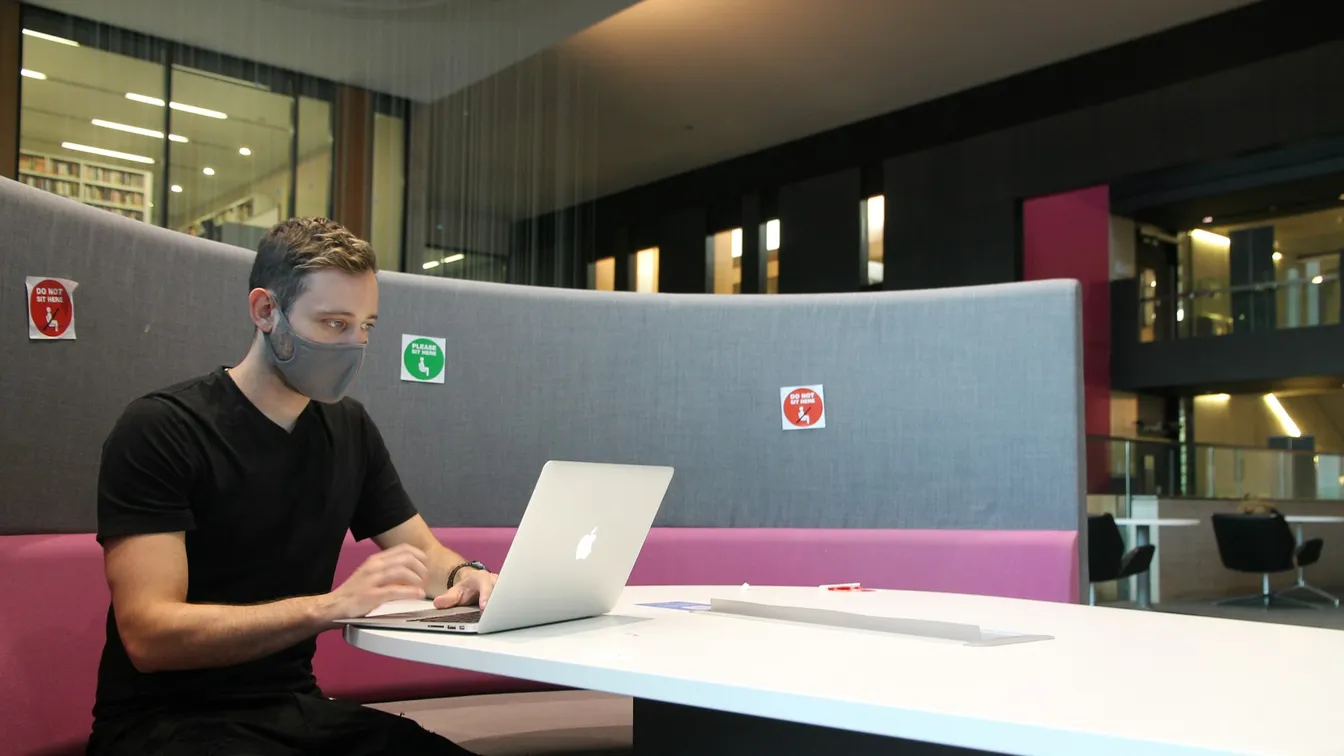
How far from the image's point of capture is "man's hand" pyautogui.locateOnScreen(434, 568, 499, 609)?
1.46 meters

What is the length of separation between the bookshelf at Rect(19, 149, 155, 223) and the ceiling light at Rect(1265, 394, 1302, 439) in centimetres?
994

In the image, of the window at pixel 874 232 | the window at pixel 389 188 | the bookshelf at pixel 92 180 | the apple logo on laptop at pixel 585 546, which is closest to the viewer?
the apple logo on laptop at pixel 585 546

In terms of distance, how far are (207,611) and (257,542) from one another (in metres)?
0.21

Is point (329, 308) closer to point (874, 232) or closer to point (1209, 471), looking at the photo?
point (874, 232)

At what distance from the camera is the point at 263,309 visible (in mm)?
1483

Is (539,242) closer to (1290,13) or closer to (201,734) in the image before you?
(1290,13)

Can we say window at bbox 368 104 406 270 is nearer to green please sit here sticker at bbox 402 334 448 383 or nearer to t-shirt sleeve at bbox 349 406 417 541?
green please sit here sticker at bbox 402 334 448 383

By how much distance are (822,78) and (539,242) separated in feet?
8.94

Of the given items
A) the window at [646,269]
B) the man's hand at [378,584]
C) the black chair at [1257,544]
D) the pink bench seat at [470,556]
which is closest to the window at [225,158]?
the window at [646,269]

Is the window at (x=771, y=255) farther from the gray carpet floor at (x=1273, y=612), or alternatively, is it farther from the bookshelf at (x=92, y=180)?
the bookshelf at (x=92, y=180)

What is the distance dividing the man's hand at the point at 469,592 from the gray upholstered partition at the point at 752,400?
106 cm

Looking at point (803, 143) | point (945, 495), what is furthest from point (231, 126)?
point (945, 495)

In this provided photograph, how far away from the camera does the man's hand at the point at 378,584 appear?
121cm

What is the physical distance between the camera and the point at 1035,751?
2.52ft
